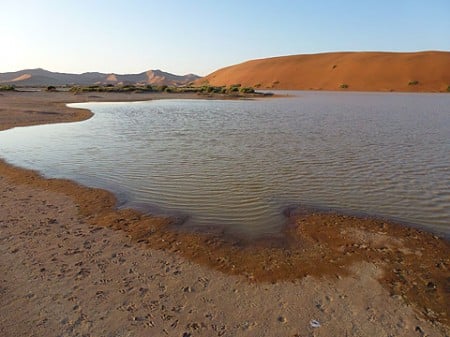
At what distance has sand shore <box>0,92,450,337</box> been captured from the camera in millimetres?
3777

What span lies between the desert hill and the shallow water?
49288mm

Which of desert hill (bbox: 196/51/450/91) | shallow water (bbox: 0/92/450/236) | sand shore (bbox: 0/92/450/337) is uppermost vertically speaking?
sand shore (bbox: 0/92/450/337)

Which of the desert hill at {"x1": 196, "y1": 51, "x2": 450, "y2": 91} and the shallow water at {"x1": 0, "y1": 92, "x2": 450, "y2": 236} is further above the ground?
the shallow water at {"x1": 0, "y1": 92, "x2": 450, "y2": 236}

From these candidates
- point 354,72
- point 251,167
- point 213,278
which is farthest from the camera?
point 354,72

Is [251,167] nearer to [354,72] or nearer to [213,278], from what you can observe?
[213,278]

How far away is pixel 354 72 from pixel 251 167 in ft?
220

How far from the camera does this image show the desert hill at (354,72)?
2401 inches

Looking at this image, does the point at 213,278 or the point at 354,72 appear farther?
the point at 354,72

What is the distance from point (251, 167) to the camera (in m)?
9.83

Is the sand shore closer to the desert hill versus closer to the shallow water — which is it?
the shallow water

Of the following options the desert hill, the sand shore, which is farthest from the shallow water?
the desert hill

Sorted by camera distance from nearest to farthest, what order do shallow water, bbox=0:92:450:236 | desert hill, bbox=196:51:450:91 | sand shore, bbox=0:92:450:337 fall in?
sand shore, bbox=0:92:450:337 < shallow water, bbox=0:92:450:236 < desert hill, bbox=196:51:450:91

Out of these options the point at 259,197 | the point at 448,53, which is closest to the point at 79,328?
the point at 259,197

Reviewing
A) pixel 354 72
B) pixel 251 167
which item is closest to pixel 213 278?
pixel 251 167
